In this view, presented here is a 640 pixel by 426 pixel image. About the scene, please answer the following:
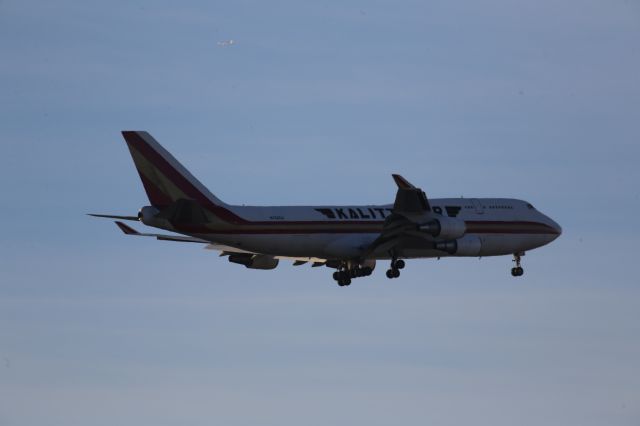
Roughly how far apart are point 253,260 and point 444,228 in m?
14.1

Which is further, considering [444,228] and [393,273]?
[393,273]

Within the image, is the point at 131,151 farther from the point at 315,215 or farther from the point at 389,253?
the point at 389,253

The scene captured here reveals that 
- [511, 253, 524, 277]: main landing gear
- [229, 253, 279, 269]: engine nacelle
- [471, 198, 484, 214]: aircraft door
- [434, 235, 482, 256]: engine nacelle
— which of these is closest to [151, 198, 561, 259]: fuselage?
[471, 198, 484, 214]: aircraft door

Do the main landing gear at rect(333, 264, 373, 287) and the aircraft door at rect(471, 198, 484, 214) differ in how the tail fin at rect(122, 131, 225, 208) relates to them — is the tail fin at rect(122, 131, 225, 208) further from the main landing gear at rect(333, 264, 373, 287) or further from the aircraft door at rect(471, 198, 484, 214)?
the aircraft door at rect(471, 198, 484, 214)

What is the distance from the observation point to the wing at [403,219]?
68.6 metres

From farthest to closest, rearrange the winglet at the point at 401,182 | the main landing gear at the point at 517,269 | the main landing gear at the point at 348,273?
1. the main landing gear at the point at 517,269
2. the main landing gear at the point at 348,273
3. the winglet at the point at 401,182

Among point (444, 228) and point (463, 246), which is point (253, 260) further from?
point (444, 228)

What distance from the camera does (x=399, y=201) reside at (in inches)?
2731

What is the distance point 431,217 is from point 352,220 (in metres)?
5.59

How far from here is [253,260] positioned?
7906 cm

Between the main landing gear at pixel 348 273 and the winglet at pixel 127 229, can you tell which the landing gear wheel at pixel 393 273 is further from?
the winglet at pixel 127 229

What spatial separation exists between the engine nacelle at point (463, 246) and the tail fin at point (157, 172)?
14218 mm

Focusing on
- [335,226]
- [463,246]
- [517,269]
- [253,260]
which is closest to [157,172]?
[335,226]

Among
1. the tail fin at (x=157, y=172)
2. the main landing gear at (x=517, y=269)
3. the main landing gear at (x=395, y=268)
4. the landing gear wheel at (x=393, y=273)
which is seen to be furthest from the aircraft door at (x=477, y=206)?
the tail fin at (x=157, y=172)
